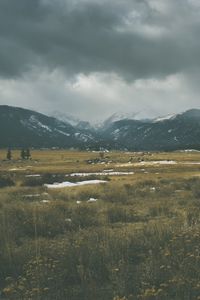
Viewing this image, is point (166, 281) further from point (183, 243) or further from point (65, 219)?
point (65, 219)

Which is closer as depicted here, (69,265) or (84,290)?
(84,290)

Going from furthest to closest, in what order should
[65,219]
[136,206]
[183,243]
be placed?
1. [136,206]
2. [65,219]
3. [183,243]

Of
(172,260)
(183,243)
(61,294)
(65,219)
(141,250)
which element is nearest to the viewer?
(61,294)

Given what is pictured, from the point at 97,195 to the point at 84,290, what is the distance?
85.1 feet

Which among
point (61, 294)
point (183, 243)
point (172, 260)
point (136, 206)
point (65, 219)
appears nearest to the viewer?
point (61, 294)

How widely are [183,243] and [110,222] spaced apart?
995 cm

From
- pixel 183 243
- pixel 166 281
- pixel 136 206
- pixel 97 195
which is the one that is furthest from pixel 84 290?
pixel 97 195

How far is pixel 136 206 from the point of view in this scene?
30.7 meters

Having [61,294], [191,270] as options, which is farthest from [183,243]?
[61,294]

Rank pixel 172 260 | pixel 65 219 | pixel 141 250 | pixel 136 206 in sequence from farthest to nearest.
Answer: pixel 136 206
pixel 65 219
pixel 141 250
pixel 172 260

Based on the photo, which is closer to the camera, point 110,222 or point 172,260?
point 172,260

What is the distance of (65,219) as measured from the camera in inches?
901

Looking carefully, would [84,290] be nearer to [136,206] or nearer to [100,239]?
[100,239]

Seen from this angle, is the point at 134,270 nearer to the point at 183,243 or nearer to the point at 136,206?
the point at 183,243
